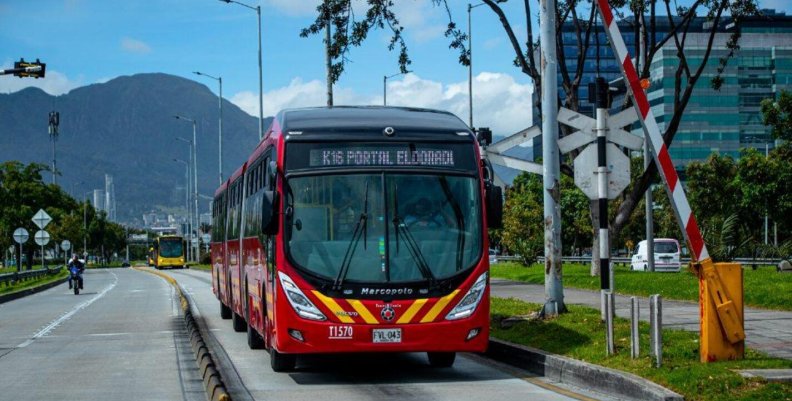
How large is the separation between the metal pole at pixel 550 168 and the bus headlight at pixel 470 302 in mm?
4581

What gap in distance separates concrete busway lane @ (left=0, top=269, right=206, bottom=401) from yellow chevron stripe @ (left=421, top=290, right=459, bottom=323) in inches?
100

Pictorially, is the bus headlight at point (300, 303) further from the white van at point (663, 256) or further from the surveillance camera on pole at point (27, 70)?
the white van at point (663, 256)

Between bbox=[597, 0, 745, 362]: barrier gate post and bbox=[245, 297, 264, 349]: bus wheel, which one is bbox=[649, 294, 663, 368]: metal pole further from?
bbox=[245, 297, 264, 349]: bus wheel

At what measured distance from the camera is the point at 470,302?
13.0 meters

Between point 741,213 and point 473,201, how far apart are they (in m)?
55.5

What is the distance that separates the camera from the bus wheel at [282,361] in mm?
13906

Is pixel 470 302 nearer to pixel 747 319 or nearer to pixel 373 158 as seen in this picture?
pixel 373 158

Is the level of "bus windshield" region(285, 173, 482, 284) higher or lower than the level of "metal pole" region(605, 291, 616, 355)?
higher

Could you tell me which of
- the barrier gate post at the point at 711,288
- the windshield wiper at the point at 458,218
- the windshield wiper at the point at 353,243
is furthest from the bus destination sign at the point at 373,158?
the barrier gate post at the point at 711,288

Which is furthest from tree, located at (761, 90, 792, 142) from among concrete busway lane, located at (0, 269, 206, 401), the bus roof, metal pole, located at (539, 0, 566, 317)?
the bus roof

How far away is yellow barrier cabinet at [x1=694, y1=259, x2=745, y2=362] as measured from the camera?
38.5 feet

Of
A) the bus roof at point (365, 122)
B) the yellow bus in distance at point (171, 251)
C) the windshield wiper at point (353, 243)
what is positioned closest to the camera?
the windshield wiper at point (353, 243)

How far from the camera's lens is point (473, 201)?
1345 centimetres

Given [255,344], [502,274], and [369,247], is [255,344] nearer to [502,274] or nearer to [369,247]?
[369,247]
